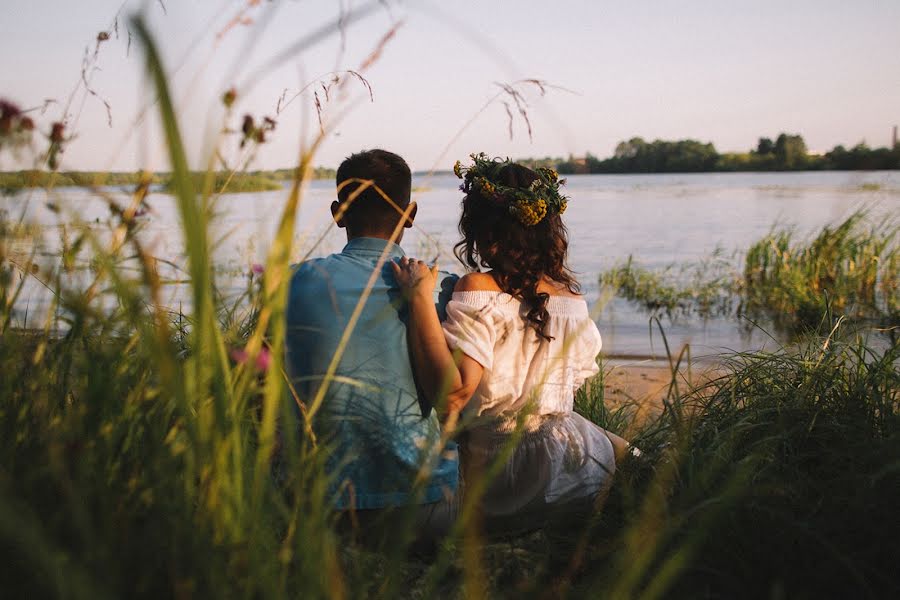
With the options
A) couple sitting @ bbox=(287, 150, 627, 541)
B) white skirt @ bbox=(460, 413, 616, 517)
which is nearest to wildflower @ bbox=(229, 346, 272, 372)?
couple sitting @ bbox=(287, 150, 627, 541)

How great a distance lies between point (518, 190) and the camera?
9.90 ft

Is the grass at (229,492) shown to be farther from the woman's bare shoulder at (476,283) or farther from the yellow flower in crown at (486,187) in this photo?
the yellow flower in crown at (486,187)

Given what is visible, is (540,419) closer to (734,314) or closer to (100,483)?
(100,483)

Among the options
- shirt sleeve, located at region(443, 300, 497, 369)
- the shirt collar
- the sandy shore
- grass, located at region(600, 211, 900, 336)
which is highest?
the shirt collar

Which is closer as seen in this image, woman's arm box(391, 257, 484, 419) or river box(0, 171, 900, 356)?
river box(0, 171, 900, 356)

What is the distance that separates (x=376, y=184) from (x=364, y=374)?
77 cm

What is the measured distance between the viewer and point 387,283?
2711mm

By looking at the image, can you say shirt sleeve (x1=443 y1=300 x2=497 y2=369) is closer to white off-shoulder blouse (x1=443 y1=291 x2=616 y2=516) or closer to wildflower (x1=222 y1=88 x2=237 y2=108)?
white off-shoulder blouse (x1=443 y1=291 x2=616 y2=516)

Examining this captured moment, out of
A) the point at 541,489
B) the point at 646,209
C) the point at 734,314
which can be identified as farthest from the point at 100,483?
the point at 646,209

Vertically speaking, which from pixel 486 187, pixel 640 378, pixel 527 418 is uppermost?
pixel 486 187

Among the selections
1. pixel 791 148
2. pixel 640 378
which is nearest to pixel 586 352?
pixel 640 378

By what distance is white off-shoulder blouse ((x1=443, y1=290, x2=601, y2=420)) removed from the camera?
9.30 feet

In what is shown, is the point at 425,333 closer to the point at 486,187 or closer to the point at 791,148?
the point at 486,187

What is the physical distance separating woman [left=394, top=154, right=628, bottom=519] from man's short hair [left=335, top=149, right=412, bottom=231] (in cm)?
26
